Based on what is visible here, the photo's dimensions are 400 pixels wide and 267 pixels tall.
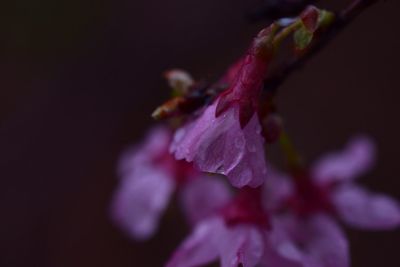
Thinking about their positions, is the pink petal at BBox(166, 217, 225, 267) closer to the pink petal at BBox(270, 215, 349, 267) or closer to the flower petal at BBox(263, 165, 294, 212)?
the pink petal at BBox(270, 215, 349, 267)

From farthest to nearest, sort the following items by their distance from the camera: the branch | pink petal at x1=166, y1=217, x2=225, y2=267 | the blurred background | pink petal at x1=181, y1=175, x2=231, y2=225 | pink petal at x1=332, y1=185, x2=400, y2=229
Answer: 1. the blurred background
2. pink petal at x1=181, y1=175, x2=231, y2=225
3. pink petal at x1=332, y1=185, x2=400, y2=229
4. pink petal at x1=166, y1=217, x2=225, y2=267
5. the branch

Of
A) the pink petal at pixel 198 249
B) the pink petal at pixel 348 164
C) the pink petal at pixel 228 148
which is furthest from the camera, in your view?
the pink petal at pixel 348 164

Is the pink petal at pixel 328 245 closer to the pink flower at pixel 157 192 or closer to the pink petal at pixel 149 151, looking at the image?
the pink flower at pixel 157 192

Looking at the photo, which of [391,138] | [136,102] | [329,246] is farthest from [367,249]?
[329,246]

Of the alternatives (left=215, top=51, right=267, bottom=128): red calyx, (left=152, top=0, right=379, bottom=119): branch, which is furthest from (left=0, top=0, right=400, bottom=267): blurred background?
(left=215, top=51, right=267, bottom=128): red calyx

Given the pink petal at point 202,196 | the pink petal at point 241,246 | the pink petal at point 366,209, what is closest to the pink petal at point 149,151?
the pink petal at point 202,196

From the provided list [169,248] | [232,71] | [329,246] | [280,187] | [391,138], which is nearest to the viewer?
[232,71]

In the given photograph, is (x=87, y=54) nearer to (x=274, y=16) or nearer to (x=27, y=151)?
(x=27, y=151)
